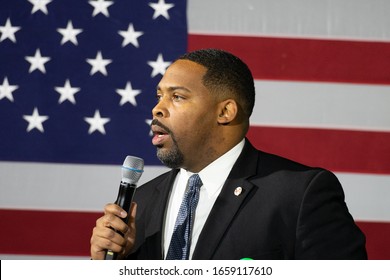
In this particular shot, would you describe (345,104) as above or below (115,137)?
above

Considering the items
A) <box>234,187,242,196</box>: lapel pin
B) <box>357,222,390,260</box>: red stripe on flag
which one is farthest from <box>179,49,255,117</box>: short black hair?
<box>357,222,390,260</box>: red stripe on flag

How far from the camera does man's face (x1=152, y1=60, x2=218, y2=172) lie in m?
1.40

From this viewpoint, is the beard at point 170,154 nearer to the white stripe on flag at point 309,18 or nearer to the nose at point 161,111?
the nose at point 161,111

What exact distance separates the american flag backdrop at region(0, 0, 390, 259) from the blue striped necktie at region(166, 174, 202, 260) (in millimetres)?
984

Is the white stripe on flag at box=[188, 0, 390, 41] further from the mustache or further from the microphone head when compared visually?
the microphone head

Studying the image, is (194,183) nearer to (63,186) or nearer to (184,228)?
(184,228)

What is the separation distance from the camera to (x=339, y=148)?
2361mm

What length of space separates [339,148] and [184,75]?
3.67 feet

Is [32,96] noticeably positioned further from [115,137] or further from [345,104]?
[345,104]

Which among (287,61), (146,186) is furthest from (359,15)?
(146,186)

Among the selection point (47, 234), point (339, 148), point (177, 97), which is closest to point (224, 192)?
point (177, 97)

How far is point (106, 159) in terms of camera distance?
240cm

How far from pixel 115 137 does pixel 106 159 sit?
0.09 meters

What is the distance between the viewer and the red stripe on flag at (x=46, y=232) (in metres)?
2.36
